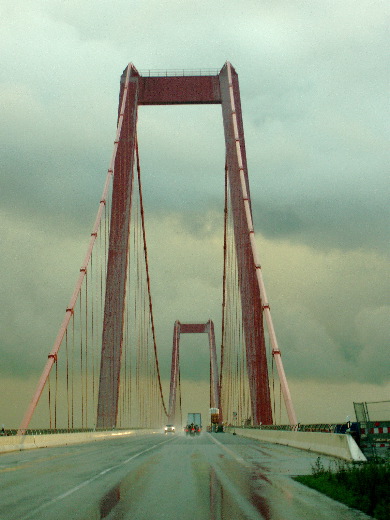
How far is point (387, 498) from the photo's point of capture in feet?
39.2

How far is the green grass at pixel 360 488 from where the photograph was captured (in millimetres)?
11570

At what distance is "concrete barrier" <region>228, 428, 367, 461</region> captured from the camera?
22.7 meters

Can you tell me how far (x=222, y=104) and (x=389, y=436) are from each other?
3770cm

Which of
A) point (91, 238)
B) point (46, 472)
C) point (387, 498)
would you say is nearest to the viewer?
point (387, 498)

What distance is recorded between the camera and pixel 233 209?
5347 cm

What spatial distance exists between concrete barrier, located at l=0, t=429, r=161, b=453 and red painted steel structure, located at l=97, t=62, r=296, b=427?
7.52 ft

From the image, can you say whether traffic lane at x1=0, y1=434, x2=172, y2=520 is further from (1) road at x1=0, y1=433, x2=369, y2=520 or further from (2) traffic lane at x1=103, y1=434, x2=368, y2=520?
(2) traffic lane at x1=103, y1=434, x2=368, y2=520

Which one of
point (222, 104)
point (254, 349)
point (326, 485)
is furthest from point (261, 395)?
point (326, 485)

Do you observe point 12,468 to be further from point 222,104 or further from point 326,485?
point 222,104

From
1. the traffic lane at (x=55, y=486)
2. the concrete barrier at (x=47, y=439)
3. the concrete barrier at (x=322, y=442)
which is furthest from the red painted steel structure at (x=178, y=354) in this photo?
the traffic lane at (x=55, y=486)

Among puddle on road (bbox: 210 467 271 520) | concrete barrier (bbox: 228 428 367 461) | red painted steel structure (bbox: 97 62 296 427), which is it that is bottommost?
puddle on road (bbox: 210 467 271 520)

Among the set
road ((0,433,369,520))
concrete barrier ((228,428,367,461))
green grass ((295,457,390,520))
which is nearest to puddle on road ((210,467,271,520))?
road ((0,433,369,520))

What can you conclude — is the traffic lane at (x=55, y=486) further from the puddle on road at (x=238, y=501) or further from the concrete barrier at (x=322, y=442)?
the concrete barrier at (x=322, y=442)

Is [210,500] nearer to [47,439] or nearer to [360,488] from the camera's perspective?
[360,488]
